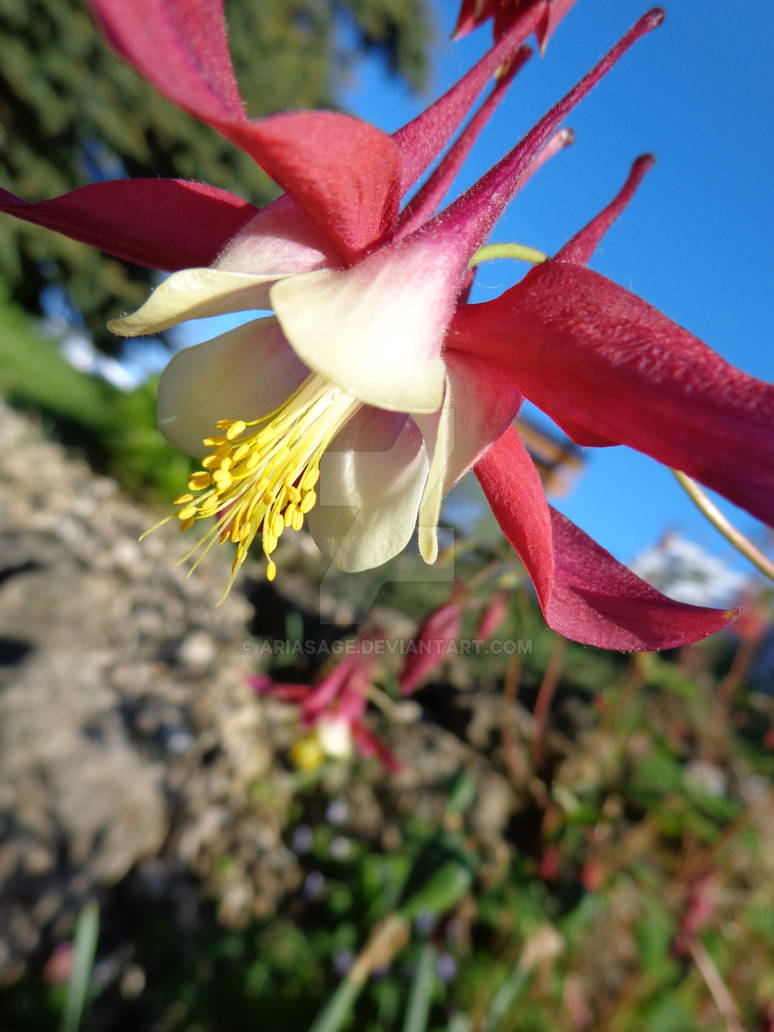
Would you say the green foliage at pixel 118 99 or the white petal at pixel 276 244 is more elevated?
the green foliage at pixel 118 99

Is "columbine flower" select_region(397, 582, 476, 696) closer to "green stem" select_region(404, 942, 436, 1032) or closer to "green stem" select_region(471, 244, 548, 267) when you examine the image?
"green stem" select_region(404, 942, 436, 1032)

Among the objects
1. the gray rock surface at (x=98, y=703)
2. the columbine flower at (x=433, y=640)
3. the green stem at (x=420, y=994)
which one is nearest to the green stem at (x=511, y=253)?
the columbine flower at (x=433, y=640)

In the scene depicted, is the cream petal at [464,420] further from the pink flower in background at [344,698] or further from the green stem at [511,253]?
the pink flower in background at [344,698]

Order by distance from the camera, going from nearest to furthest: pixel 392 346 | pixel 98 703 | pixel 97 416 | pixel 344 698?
pixel 392 346 < pixel 344 698 < pixel 98 703 < pixel 97 416

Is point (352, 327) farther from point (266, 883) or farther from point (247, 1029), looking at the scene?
point (266, 883)

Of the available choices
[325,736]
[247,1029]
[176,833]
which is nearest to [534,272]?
[325,736]

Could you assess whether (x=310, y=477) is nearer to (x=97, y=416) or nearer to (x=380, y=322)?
(x=380, y=322)

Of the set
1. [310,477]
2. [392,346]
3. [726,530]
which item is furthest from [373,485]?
[726,530]
